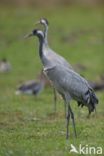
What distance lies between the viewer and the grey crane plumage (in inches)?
499

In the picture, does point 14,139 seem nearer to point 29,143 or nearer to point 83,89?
point 29,143

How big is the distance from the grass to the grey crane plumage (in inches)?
28.0

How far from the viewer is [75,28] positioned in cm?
3606

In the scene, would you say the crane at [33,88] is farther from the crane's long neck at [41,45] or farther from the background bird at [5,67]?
the crane's long neck at [41,45]

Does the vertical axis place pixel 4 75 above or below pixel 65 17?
below

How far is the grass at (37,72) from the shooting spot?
12.5 m

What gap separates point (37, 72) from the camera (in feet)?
85.5

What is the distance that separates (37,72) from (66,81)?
43.8ft

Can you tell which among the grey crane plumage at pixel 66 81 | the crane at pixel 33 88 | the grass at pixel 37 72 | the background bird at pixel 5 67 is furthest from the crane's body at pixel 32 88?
the grey crane plumage at pixel 66 81

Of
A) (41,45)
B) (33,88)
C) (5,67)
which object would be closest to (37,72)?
(5,67)

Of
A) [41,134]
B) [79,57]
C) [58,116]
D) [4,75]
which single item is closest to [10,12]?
[79,57]

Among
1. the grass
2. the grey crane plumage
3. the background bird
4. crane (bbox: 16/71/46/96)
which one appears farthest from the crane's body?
the grey crane plumage

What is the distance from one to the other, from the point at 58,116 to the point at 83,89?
337 cm

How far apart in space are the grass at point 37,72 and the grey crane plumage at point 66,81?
0.71 m
